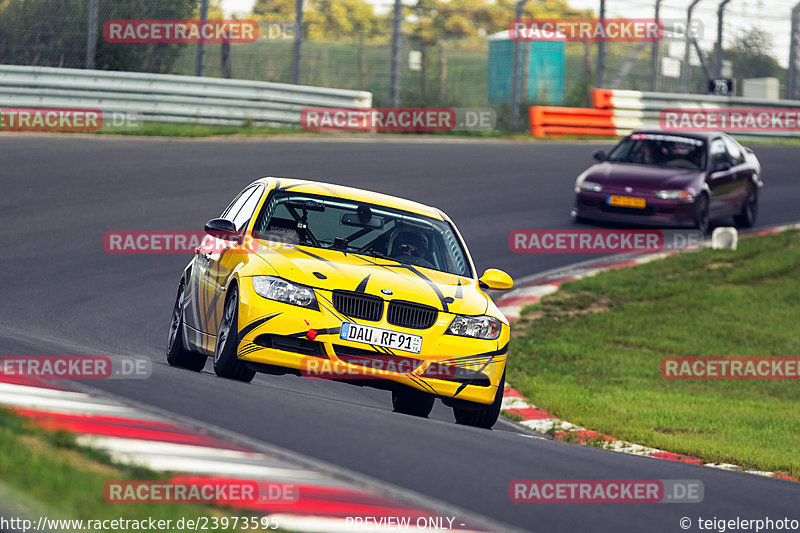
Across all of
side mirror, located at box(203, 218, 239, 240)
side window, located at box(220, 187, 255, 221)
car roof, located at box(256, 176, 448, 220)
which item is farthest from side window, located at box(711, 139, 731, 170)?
side mirror, located at box(203, 218, 239, 240)

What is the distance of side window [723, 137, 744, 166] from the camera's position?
20188mm

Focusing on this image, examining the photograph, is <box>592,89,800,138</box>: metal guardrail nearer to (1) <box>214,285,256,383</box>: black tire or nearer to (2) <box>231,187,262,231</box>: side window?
(2) <box>231,187,262,231</box>: side window

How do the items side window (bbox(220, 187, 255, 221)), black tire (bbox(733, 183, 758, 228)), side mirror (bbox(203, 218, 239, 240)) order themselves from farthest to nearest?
black tire (bbox(733, 183, 758, 228))
side window (bbox(220, 187, 255, 221))
side mirror (bbox(203, 218, 239, 240))

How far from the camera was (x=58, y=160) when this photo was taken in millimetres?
18453

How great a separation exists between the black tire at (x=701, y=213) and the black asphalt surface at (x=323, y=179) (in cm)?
219

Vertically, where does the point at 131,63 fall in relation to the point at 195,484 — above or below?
above

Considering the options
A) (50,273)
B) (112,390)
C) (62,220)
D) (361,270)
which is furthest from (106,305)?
(112,390)

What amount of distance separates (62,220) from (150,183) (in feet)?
9.35

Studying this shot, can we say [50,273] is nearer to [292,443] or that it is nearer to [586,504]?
[292,443]

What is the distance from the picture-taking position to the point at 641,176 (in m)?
18.8

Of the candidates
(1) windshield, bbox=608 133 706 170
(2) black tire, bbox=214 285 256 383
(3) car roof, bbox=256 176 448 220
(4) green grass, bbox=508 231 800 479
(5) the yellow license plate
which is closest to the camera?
(2) black tire, bbox=214 285 256 383

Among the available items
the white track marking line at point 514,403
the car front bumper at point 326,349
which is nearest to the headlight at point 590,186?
the white track marking line at point 514,403

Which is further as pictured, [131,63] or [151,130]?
[131,63]

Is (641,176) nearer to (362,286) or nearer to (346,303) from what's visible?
(362,286)
